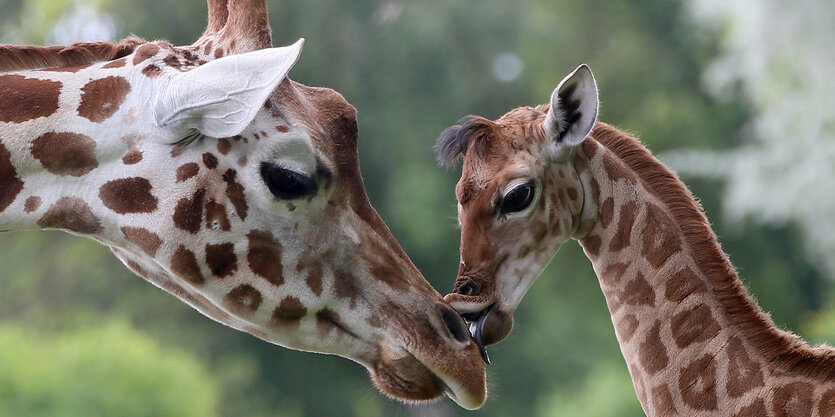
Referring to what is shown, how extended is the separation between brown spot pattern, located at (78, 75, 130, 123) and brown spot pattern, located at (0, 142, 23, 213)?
0.26 metres

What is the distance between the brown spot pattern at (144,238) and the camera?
12.2 feet

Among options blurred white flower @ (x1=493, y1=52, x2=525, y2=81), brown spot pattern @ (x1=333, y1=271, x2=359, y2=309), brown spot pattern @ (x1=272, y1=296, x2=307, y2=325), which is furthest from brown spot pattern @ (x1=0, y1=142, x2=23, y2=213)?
blurred white flower @ (x1=493, y1=52, x2=525, y2=81)

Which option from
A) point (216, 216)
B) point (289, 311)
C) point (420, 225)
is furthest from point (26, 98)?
point (420, 225)

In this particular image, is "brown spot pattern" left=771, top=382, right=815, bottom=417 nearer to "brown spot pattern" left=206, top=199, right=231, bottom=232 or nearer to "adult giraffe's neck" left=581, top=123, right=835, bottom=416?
"adult giraffe's neck" left=581, top=123, right=835, bottom=416

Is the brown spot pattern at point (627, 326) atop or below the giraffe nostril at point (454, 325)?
atop

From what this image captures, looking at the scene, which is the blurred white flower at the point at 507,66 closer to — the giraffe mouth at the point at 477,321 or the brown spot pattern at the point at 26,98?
the giraffe mouth at the point at 477,321

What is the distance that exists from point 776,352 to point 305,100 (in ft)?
7.11

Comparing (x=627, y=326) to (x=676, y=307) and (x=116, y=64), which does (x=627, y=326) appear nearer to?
(x=676, y=307)

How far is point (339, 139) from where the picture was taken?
3.99m

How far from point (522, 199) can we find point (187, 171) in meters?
1.96

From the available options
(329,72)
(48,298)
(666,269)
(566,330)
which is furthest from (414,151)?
(666,269)

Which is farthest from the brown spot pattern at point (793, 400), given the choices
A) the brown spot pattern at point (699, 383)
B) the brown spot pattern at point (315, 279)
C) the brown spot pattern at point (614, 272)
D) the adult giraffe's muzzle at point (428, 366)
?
the brown spot pattern at point (315, 279)

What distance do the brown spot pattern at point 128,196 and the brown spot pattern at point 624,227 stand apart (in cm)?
231

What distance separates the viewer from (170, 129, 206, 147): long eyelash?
148 inches
